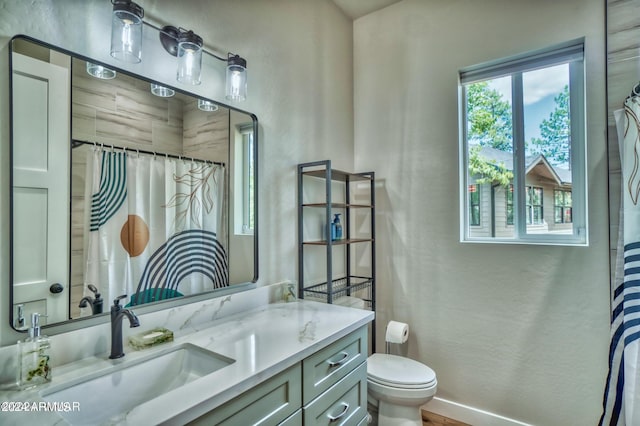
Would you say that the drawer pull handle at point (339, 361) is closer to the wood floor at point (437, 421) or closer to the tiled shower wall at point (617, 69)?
the wood floor at point (437, 421)

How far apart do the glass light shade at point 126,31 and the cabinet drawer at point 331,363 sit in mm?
1267

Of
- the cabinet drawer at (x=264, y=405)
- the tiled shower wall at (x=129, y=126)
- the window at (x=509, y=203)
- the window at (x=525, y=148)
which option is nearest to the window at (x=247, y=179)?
the tiled shower wall at (x=129, y=126)

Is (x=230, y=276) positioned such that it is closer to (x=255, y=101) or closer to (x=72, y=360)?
(x=72, y=360)

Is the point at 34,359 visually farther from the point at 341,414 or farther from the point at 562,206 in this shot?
the point at 562,206

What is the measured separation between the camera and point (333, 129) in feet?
7.92

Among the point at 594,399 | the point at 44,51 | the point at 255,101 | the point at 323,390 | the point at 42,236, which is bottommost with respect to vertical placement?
the point at 594,399

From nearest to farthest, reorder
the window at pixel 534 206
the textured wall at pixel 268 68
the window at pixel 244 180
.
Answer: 1. the textured wall at pixel 268 68
2. the window at pixel 244 180
3. the window at pixel 534 206

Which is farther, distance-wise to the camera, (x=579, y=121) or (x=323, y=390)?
(x=579, y=121)

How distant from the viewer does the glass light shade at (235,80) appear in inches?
61.0

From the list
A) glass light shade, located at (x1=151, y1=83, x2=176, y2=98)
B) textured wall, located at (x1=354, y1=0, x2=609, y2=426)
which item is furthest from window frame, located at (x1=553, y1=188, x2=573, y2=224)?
glass light shade, located at (x1=151, y1=83, x2=176, y2=98)

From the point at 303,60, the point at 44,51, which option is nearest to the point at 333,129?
the point at 303,60

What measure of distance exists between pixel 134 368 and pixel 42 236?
50 centimetres

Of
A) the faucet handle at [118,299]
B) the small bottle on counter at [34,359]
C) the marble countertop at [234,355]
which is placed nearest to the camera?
the marble countertop at [234,355]

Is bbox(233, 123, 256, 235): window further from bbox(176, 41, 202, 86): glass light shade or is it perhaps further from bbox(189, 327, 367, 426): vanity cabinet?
bbox(189, 327, 367, 426): vanity cabinet
